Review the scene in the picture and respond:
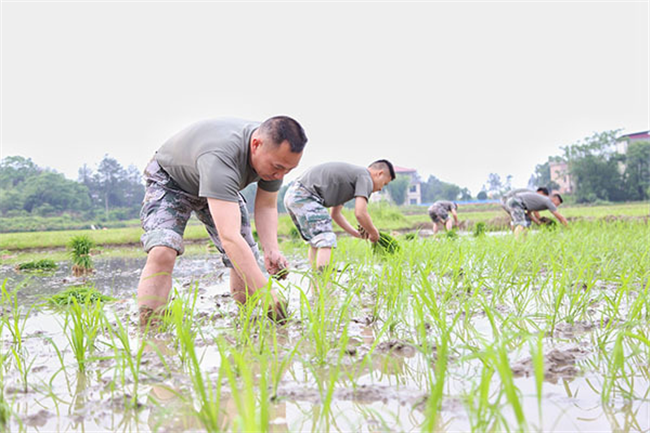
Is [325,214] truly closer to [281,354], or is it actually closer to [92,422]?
[281,354]

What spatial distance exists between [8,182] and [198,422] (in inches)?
1800

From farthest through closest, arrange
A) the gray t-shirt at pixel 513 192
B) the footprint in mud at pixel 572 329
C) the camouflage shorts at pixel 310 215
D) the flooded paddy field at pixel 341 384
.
→ the gray t-shirt at pixel 513 192, the camouflage shorts at pixel 310 215, the footprint in mud at pixel 572 329, the flooded paddy field at pixel 341 384

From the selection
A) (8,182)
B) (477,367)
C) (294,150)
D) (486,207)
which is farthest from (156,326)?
(8,182)

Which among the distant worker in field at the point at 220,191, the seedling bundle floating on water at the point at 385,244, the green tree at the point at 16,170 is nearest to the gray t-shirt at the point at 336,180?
the seedling bundle floating on water at the point at 385,244

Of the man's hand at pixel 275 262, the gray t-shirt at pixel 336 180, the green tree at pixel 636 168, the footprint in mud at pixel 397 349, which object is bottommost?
the footprint in mud at pixel 397 349

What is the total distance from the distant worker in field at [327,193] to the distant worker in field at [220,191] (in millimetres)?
1126

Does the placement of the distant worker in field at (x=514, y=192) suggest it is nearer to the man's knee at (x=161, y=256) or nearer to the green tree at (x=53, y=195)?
the man's knee at (x=161, y=256)

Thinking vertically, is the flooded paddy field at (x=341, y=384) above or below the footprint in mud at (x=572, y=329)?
above

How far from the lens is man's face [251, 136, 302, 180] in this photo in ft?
7.81

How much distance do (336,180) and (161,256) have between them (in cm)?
203

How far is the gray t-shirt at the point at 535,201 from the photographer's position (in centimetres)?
830

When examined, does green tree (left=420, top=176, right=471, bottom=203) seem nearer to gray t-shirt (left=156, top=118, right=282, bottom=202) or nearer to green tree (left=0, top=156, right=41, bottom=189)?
green tree (left=0, top=156, right=41, bottom=189)

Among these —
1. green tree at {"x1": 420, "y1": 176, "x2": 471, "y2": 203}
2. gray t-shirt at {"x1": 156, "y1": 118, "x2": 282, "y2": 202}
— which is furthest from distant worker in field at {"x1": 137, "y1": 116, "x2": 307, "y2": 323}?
green tree at {"x1": 420, "y1": 176, "x2": 471, "y2": 203}

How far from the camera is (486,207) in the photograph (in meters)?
37.0
